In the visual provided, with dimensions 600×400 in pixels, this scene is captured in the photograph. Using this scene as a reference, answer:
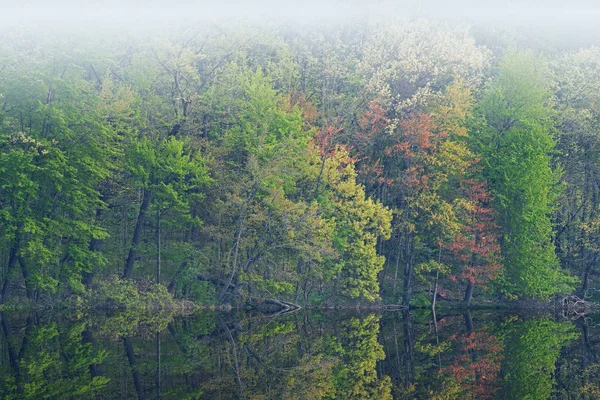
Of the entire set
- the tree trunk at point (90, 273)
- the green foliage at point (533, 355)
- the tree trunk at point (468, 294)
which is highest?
the green foliage at point (533, 355)

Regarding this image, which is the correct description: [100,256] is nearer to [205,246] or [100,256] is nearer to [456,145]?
[205,246]

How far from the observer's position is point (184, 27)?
48781mm

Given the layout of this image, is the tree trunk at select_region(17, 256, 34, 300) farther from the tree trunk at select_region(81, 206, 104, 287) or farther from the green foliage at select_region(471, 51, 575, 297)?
the green foliage at select_region(471, 51, 575, 297)

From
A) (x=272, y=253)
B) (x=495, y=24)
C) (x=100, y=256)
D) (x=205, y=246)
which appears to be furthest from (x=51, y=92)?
(x=495, y=24)

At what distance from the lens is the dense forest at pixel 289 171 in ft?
133

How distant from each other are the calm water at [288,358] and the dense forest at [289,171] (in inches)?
225

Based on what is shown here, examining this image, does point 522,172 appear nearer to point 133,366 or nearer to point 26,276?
point 26,276

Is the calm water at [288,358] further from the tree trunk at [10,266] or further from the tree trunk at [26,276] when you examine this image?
the tree trunk at [10,266]

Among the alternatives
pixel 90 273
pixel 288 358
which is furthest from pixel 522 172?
pixel 90 273

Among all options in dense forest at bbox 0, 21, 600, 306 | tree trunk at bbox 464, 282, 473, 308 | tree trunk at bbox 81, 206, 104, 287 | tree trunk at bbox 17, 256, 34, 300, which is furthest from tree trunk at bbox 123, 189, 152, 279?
tree trunk at bbox 464, 282, 473, 308

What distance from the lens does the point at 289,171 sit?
142 feet

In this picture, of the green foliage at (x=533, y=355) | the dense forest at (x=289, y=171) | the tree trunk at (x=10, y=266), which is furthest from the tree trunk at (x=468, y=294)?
the tree trunk at (x=10, y=266)

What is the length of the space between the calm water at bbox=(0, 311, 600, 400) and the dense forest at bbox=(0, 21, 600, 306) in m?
5.71

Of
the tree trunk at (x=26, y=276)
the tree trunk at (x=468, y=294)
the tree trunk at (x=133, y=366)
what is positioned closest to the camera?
the tree trunk at (x=133, y=366)
